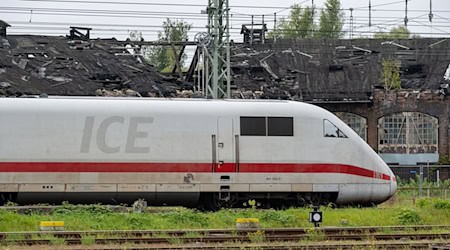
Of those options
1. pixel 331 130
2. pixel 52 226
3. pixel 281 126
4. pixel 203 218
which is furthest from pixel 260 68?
pixel 52 226

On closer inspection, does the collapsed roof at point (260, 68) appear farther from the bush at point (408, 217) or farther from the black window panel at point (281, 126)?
the bush at point (408, 217)

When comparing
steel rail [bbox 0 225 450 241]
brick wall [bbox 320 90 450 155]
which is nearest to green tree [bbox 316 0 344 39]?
brick wall [bbox 320 90 450 155]

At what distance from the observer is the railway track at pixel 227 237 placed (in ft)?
53.4

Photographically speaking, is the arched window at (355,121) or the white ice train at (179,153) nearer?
the white ice train at (179,153)

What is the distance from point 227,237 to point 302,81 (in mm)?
34418

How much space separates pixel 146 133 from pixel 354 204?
6918 mm

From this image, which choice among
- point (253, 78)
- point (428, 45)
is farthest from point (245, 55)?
point (428, 45)

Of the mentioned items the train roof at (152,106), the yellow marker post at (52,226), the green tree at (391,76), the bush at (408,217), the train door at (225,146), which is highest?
the green tree at (391,76)

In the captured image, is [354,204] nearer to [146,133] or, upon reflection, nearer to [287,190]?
[287,190]

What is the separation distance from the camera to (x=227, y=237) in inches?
664

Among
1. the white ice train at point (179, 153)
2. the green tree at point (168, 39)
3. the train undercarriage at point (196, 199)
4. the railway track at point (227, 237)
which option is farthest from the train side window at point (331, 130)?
the green tree at point (168, 39)

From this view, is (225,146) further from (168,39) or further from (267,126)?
(168,39)

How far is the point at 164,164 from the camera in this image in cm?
2278

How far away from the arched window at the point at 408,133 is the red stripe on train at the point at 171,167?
81.5 feet
